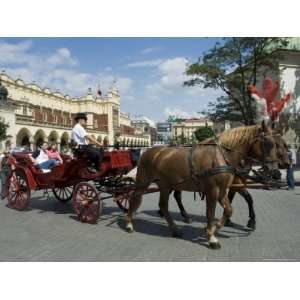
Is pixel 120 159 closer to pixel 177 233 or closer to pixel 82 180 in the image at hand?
pixel 82 180

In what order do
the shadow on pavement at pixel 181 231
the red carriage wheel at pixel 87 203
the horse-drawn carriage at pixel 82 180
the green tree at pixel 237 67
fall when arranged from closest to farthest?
the shadow on pavement at pixel 181 231 < the red carriage wheel at pixel 87 203 < the horse-drawn carriage at pixel 82 180 < the green tree at pixel 237 67

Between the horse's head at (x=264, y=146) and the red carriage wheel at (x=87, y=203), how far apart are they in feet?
10.5

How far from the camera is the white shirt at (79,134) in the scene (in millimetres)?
7816

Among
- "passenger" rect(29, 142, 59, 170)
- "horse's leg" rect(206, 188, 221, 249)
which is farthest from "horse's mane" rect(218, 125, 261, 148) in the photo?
"passenger" rect(29, 142, 59, 170)

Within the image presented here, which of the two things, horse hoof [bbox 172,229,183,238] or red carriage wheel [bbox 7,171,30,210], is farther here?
red carriage wheel [bbox 7,171,30,210]

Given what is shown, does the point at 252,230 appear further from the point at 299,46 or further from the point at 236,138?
the point at 299,46

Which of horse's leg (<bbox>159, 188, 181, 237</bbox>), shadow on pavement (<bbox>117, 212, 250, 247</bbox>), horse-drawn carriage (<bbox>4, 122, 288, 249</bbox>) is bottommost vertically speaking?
shadow on pavement (<bbox>117, 212, 250, 247</bbox>)

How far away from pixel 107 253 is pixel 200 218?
3.08m

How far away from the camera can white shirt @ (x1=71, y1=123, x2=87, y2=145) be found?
7.82 metres

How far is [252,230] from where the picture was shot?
654 cm

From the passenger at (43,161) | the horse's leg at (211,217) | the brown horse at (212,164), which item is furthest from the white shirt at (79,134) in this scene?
the horse's leg at (211,217)

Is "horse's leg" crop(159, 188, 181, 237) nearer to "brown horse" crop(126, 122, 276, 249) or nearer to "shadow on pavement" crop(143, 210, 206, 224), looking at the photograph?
"brown horse" crop(126, 122, 276, 249)

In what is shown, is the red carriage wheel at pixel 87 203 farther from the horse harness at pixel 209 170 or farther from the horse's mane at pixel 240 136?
the horse's mane at pixel 240 136

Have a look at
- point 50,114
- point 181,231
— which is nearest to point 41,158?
point 181,231
